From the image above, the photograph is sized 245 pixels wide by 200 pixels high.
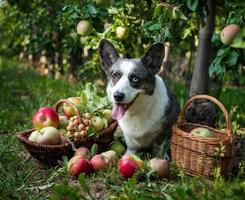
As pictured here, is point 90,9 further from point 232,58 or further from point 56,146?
point 232,58

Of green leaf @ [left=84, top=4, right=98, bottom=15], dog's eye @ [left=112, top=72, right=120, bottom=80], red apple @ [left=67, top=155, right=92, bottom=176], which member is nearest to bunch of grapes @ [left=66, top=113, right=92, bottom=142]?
red apple @ [left=67, top=155, right=92, bottom=176]

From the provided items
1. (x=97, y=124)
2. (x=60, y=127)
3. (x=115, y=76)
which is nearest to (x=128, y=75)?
(x=115, y=76)

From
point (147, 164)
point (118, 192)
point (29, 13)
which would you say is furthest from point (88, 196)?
point (29, 13)

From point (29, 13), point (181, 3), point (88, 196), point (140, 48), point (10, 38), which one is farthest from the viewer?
point (10, 38)

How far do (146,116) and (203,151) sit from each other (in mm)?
687

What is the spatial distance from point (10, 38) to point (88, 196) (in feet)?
23.6

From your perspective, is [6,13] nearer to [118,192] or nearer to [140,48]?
[140,48]

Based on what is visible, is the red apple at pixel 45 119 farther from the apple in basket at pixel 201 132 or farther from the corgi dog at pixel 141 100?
the apple in basket at pixel 201 132

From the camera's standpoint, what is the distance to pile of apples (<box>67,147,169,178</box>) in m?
3.65

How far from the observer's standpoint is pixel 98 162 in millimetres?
3822

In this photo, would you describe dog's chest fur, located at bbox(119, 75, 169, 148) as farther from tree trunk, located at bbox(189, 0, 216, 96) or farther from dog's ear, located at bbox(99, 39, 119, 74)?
tree trunk, located at bbox(189, 0, 216, 96)

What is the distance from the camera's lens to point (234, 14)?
354 cm

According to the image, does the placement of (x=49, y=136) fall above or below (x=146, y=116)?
below

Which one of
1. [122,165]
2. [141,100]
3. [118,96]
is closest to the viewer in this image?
[122,165]
